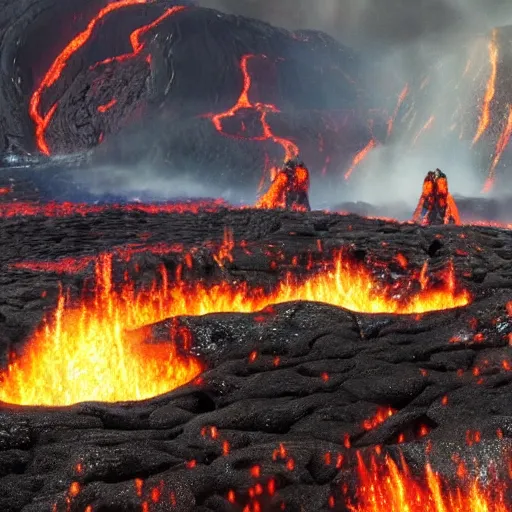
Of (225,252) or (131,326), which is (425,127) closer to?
(225,252)

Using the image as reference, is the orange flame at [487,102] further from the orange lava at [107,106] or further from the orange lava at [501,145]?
the orange lava at [107,106]

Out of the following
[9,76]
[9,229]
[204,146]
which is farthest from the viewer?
[9,76]

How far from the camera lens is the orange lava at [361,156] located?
45.0 m

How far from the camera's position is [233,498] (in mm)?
4305

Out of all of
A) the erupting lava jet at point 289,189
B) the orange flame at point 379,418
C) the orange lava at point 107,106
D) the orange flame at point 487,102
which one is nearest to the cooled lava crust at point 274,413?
the orange flame at point 379,418

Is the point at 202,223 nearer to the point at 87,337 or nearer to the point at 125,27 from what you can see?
the point at 87,337

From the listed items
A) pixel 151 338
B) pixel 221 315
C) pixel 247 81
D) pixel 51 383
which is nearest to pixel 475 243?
pixel 221 315

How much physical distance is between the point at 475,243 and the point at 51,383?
8.43 metres

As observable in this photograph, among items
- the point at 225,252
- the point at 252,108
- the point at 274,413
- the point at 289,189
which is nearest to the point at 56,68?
the point at 252,108

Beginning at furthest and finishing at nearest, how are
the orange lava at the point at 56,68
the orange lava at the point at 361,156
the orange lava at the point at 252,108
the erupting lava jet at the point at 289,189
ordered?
1. the orange lava at the point at 56,68
2. the orange lava at the point at 361,156
3. the orange lava at the point at 252,108
4. the erupting lava jet at the point at 289,189

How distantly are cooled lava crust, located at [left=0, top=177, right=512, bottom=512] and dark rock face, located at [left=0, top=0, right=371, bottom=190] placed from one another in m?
36.4

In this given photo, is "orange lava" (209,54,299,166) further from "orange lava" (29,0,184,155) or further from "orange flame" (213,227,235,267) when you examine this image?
"orange flame" (213,227,235,267)

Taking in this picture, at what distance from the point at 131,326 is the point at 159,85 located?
41933 mm

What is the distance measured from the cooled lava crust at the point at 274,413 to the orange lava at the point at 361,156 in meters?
35.8
